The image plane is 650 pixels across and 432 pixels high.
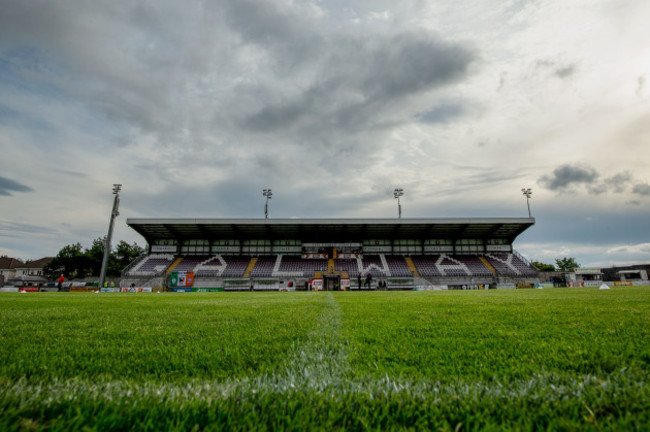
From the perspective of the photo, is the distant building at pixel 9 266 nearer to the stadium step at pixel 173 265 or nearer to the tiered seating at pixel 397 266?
the stadium step at pixel 173 265

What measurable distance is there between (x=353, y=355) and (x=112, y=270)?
5867cm

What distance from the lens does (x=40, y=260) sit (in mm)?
70062

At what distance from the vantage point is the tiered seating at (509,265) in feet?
117

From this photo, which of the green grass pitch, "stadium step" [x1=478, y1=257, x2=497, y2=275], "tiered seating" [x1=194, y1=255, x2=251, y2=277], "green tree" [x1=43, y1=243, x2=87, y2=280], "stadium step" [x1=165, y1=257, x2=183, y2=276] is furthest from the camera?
"green tree" [x1=43, y1=243, x2=87, y2=280]

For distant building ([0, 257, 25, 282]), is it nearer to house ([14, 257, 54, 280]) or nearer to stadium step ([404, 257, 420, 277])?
house ([14, 257, 54, 280])

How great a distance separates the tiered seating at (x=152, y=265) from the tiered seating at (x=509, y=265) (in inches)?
1521

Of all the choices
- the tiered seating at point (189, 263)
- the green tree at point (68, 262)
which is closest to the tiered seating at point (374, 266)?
the tiered seating at point (189, 263)

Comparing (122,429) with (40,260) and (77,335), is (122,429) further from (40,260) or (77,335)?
(40,260)

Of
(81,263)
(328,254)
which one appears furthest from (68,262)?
(328,254)

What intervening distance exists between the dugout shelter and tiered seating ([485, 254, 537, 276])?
109 mm

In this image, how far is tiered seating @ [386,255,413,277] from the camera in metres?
35.8

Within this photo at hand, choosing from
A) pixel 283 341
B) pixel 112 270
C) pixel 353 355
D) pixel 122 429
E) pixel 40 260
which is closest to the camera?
pixel 122 429

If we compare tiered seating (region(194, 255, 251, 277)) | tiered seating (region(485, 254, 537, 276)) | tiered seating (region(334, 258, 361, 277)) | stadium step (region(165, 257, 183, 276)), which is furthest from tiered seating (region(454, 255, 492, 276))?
stadium step (region(165, 257, 183, 276))

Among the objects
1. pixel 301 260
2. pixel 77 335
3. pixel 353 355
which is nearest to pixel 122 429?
pixel 353 355
